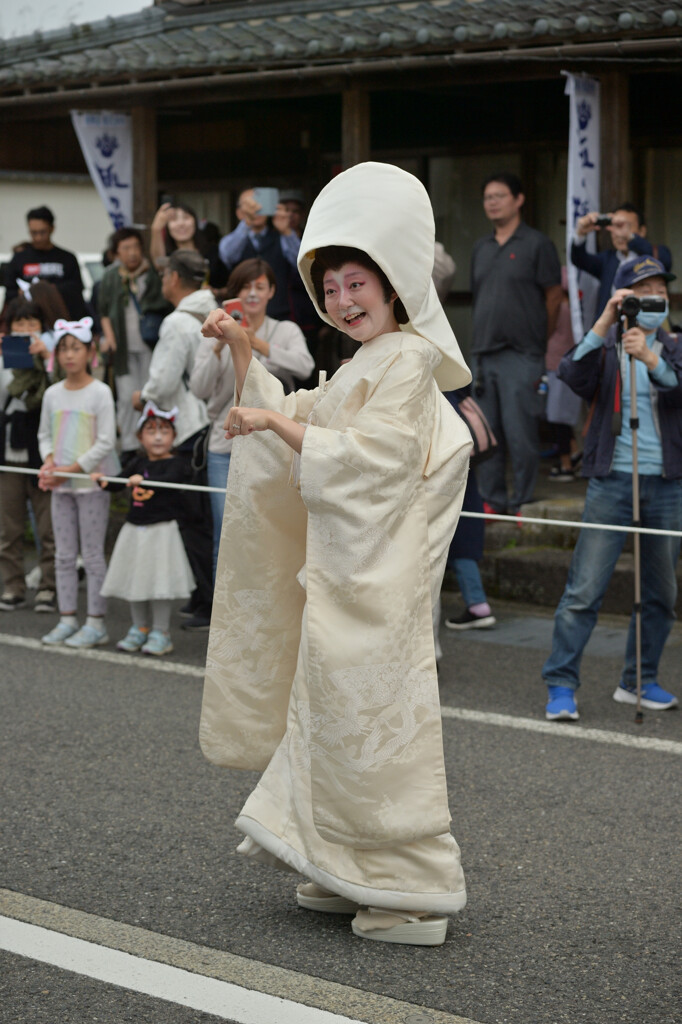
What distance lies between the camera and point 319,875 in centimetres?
364

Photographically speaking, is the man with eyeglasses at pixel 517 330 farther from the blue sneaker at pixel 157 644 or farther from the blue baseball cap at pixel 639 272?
the blue baseball cap at pixel 639 272

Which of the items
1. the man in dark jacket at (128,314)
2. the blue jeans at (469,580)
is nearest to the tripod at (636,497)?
the blue jeans at (469,580)

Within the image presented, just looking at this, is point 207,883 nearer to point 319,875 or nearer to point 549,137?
→ point 319,875

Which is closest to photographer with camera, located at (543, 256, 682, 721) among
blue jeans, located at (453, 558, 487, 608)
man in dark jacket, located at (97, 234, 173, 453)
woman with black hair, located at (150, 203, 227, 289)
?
blue jeans, located at (453, 558, 487, 608)

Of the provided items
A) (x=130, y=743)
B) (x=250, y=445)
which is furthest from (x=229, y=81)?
(x=250, y=445)

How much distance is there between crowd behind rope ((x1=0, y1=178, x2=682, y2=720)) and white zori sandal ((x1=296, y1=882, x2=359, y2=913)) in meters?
1.60

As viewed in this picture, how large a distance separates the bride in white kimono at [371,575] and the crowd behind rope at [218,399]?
3.48 feet

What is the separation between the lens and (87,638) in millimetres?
7434

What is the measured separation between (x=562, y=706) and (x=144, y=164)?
24.4 feet

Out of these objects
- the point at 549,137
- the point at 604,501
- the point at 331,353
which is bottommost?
the point at 604,501

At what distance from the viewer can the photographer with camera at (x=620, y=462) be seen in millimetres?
5965

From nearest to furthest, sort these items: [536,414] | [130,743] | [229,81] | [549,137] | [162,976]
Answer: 1. [162,976]
2. [130,743]
3. [536,414]
4. [229,81]
5. [549,137]

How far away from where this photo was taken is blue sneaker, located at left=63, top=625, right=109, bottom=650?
24.3 feet

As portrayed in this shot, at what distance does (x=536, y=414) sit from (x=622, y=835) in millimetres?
5131
